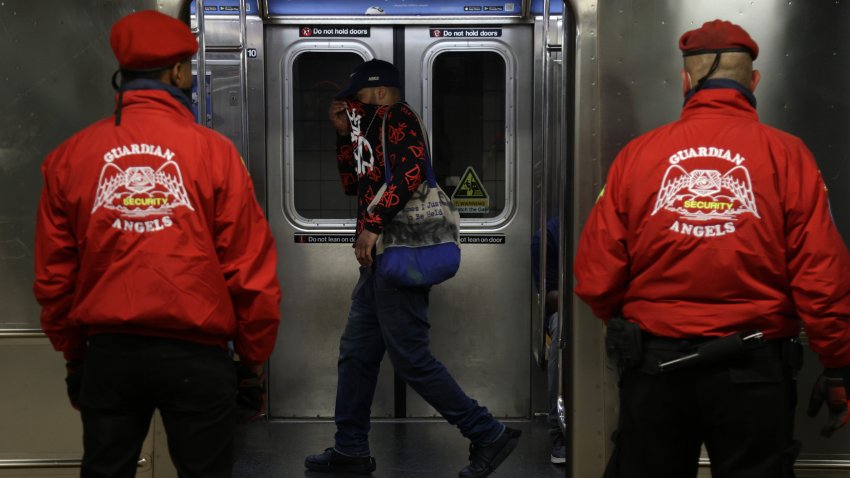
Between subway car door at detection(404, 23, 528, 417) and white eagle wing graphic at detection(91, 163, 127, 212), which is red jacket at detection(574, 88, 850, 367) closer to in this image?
white eagle wing graphic at detection(91, 163, 127, 212)

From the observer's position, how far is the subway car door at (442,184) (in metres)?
6.21

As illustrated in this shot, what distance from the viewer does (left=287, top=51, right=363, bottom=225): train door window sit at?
6227 millimetres

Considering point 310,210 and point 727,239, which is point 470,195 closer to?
point 310,210

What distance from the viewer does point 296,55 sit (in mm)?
6215

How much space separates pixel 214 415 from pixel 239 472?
248 centimetres

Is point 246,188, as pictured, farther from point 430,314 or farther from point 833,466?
point 430,314

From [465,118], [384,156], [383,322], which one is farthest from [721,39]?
[465,118]

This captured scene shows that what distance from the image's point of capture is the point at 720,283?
313 cm

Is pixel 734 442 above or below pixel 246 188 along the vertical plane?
below

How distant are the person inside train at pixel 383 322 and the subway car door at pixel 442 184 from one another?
38.2 inches

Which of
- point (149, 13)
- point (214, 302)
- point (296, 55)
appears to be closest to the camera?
point (214, 302)

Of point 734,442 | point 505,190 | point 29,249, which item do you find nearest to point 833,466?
point 734,442

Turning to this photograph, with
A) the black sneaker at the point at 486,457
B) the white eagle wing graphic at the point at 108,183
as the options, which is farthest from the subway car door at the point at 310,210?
the white eagle wing graphic at the point at 108,183

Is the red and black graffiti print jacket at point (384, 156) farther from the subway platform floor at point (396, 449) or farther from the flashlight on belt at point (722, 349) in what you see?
the flashlight on belt at point (722, 349)
